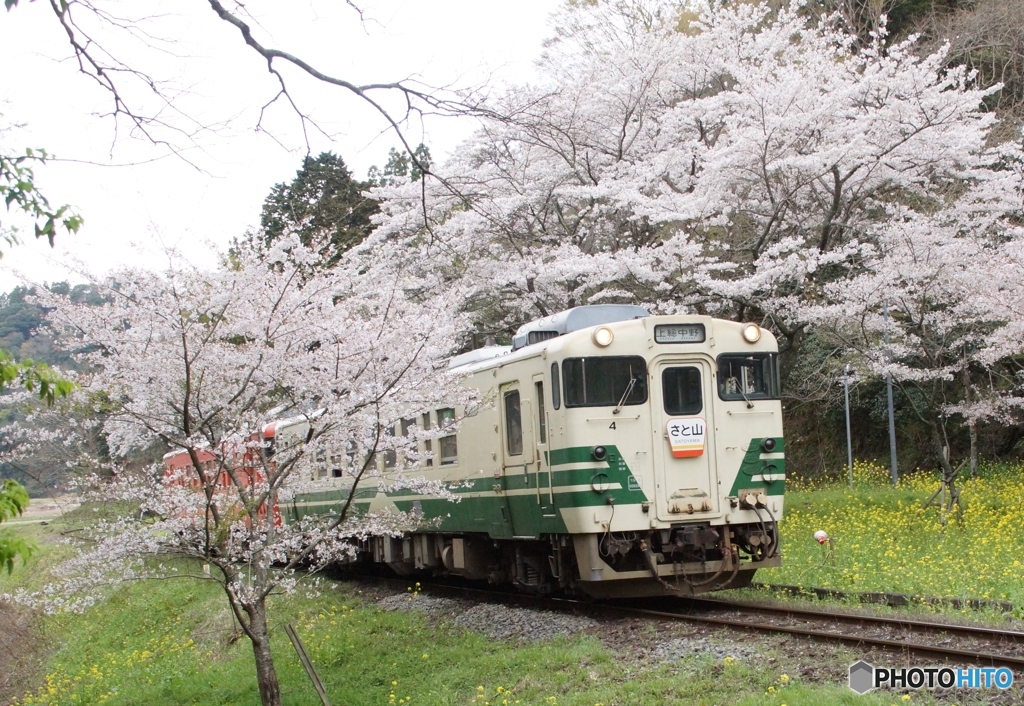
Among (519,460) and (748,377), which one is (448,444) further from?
(748,377)

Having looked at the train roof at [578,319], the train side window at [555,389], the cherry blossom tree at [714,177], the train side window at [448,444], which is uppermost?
the cherry blossom tree at [714,177]

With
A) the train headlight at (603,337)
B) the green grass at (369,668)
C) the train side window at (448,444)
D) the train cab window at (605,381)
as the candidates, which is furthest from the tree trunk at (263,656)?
the train side window at (448,444)

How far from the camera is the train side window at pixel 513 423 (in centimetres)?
1092

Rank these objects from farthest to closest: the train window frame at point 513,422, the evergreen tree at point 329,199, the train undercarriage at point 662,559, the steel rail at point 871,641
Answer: the evergreen tree at point 329,199
the train window frame at point 513,422
the train undercarriage at point 662,559
the steel rail at point 871,641

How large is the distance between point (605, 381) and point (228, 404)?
361 cm

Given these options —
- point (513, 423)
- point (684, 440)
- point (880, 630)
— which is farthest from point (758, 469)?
point (513, 423)

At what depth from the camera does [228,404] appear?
8.55 metres

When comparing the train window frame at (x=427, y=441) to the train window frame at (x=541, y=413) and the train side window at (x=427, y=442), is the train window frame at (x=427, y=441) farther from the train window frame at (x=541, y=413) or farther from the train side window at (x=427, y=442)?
the train window frame at (x=541, y=413)

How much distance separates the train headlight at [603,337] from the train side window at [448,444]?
9.12 ft

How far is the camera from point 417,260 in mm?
19062

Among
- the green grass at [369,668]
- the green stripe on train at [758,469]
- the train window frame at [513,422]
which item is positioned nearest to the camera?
the green grass at [369,668]

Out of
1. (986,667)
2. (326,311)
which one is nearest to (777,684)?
(986,667)

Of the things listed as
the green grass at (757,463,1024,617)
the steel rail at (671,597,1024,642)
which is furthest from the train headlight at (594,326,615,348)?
the green grass at (757,463,1024,617)

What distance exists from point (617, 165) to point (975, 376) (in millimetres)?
9164
